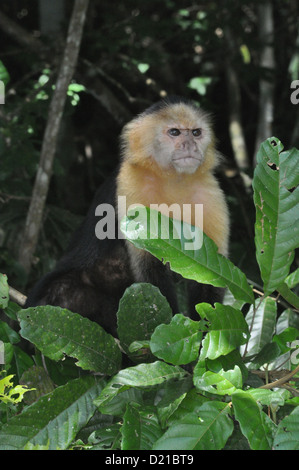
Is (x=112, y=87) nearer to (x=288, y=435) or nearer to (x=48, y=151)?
(x=48, y=151)

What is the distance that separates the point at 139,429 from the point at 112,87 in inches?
181

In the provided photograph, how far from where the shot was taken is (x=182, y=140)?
3240 mm

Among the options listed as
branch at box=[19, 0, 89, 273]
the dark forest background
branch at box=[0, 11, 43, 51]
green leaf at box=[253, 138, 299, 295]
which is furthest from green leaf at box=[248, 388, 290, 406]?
branch at box=[0, 11, 43, 51]

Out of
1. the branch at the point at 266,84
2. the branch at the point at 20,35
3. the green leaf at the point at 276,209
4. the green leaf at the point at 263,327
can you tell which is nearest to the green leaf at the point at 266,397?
the green leaf at the point at 276,209

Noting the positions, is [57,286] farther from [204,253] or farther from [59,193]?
[59,193]

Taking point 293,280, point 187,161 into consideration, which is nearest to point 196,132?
point 187,161

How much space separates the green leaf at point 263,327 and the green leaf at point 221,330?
22.2 inches

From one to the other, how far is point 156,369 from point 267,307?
0.83 m

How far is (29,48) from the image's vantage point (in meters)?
4.99

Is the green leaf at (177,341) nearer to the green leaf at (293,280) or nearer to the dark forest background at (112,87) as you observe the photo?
the green leaf at (293,280)

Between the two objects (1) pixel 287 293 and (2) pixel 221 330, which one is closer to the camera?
(2) pixel 221 330

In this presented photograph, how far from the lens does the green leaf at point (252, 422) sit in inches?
65.6

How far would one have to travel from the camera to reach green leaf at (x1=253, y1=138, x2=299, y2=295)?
1923 mm
